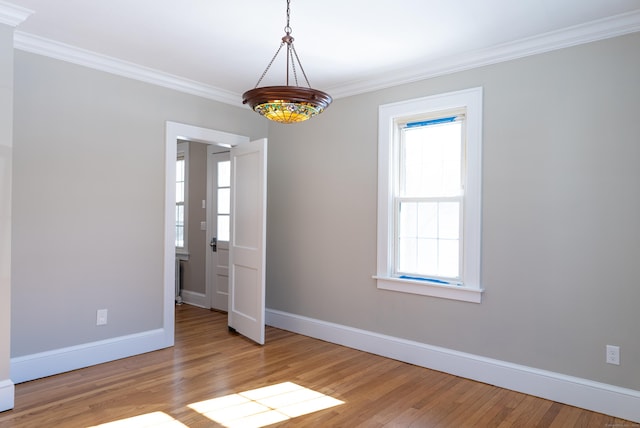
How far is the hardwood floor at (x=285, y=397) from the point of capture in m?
2.75

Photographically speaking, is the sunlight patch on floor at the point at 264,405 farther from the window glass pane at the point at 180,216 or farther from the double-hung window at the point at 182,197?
the window glass pane at the point at 180,216

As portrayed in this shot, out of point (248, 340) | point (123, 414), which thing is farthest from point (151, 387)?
point (248, 340)

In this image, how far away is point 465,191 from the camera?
357 centimetres

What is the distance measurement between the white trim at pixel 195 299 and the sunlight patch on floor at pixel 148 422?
327 centimetres

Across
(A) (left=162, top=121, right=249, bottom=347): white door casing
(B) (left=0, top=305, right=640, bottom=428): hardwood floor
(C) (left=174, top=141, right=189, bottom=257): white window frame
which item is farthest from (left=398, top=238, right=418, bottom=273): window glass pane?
(C) (left=174, top=141, right=189, bottom=257): white window frame

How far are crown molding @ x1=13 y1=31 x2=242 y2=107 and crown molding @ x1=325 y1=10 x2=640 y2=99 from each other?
4.32 ft

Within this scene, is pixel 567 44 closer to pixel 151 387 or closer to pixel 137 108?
pixel 137 108

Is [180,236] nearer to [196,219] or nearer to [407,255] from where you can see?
[196,219]

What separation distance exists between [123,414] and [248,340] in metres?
1.77

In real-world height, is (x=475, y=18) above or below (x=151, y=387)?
above

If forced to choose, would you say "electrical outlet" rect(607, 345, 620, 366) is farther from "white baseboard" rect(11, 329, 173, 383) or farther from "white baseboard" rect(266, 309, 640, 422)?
"white baseboard" rect(11, 329, 173, 383)

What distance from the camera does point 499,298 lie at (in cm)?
338

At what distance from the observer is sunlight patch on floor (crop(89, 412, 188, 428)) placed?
104 inches

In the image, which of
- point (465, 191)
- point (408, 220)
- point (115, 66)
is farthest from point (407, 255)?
point (115, 66)
